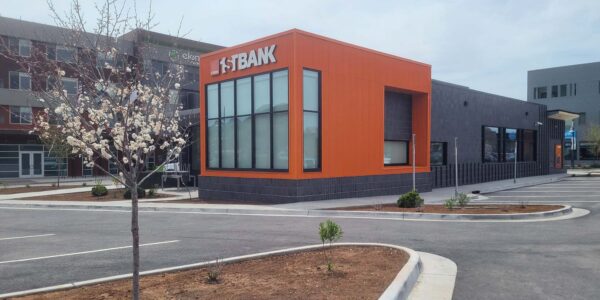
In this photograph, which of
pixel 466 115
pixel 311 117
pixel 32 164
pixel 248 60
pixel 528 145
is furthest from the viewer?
pixel 32 164

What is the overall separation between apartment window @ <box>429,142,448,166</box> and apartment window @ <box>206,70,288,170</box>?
1141 centimetres

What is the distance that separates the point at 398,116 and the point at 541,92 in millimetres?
54343

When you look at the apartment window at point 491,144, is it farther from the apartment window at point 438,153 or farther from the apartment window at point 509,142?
the apartment window at point 438,153

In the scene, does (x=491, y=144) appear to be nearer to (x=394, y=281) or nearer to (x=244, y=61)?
(x=244, y=61)

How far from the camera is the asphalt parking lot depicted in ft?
21.9

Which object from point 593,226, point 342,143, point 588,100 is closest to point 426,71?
point 342,143

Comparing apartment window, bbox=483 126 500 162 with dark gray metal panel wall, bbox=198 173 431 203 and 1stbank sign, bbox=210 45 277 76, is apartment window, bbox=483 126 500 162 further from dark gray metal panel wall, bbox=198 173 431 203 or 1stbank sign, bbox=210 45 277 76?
1stbank sign, bbox=210 45 277 76

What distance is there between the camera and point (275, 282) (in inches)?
244

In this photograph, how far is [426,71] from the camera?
24.1 metres

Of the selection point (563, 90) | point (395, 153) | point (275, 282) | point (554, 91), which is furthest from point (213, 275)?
point (554, 91)

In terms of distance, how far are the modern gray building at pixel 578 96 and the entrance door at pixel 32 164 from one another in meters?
65.5

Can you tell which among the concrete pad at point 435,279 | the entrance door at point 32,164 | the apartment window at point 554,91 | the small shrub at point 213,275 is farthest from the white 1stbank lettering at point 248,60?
the apartment window at point 554,91

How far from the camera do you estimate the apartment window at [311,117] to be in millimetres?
17906

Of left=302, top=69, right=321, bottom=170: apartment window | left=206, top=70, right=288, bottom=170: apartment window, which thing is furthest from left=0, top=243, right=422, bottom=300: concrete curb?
left=206, top=70, right=288, bottom=170: apartment window
